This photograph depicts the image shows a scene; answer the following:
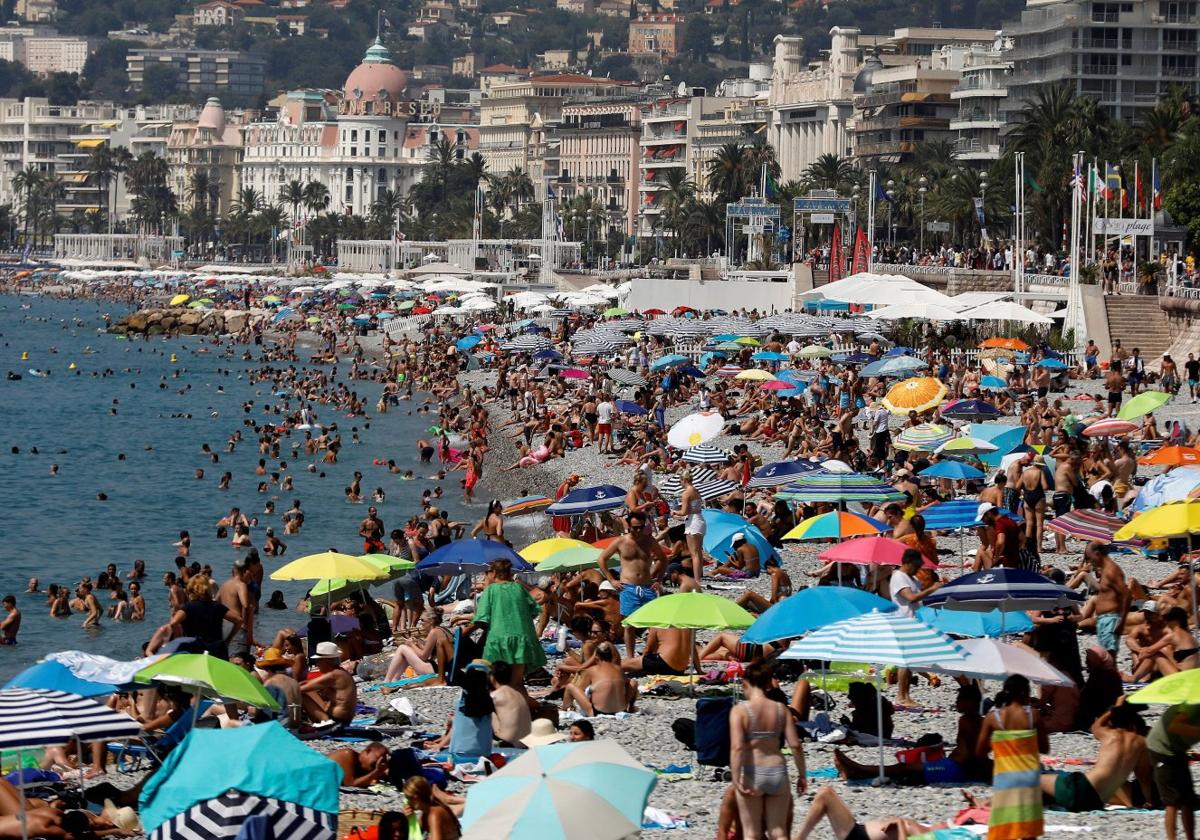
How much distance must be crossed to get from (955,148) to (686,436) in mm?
67172

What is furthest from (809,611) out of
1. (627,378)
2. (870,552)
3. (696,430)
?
(627,378)

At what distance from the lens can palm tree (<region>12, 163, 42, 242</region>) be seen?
183 meters

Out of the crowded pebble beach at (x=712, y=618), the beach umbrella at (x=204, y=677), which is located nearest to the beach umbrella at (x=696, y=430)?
the crowded pebble beach at (x=712, y=618)

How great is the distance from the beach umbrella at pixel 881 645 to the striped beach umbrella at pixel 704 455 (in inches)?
579

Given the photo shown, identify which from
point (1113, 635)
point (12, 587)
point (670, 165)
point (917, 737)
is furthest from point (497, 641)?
point (670, 165)

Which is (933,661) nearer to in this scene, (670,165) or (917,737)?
(917,737)

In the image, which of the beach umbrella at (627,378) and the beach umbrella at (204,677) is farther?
the beach umbrella at (627,378)

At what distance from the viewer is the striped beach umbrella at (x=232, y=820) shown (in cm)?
1029

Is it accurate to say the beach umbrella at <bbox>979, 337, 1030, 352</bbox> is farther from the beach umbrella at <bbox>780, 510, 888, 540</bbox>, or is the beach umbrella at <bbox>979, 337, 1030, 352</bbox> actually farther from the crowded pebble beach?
the beach umbrella at <bbox>780, 510, 888, 540</bbox>

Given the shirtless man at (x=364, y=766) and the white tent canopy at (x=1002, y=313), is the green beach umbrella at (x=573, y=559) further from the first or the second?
the white tent canopy at (x=1002, y=313)

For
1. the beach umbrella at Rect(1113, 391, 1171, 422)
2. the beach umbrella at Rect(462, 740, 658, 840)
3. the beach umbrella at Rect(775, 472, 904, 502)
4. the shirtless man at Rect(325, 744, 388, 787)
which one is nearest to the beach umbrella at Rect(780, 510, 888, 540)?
the beach umbrella at Rect(775, 472, 904, 502)

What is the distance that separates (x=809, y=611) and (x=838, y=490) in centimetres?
687

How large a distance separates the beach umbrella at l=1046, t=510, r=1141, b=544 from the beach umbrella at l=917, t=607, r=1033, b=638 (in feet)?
11.2

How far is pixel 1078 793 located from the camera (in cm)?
1161
